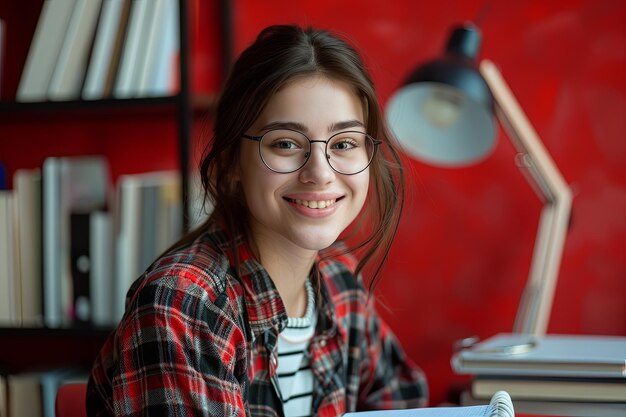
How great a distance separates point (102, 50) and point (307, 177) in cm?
81

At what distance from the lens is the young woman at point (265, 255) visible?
104 centimetres

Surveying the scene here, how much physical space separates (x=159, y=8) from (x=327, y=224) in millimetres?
821

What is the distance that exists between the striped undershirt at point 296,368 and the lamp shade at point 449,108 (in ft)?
1.61

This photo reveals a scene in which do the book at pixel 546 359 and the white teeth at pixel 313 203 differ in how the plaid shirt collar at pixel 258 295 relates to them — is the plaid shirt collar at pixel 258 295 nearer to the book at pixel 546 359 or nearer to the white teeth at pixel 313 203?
the white teeth at pixel 313 203

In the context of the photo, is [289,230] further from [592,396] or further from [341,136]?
[592,396]

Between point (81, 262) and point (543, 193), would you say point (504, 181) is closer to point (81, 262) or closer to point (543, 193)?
point (543, 193)

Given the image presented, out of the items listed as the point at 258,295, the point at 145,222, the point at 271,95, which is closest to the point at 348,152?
the point at 271,95

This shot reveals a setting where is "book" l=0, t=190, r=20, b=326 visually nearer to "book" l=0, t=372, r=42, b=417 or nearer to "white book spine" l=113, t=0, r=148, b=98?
"book" l=0, t=372, r=42, b=417

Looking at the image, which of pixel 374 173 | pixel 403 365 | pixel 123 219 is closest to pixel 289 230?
pixel 374 173

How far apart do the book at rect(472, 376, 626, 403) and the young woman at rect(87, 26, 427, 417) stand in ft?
0.79

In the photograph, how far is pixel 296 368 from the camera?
1272 millimetres

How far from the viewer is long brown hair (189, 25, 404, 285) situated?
3.76 feet

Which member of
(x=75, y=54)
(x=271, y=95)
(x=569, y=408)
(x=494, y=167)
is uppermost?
(x=75, y=54)

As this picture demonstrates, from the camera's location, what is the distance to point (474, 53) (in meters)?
1.54
